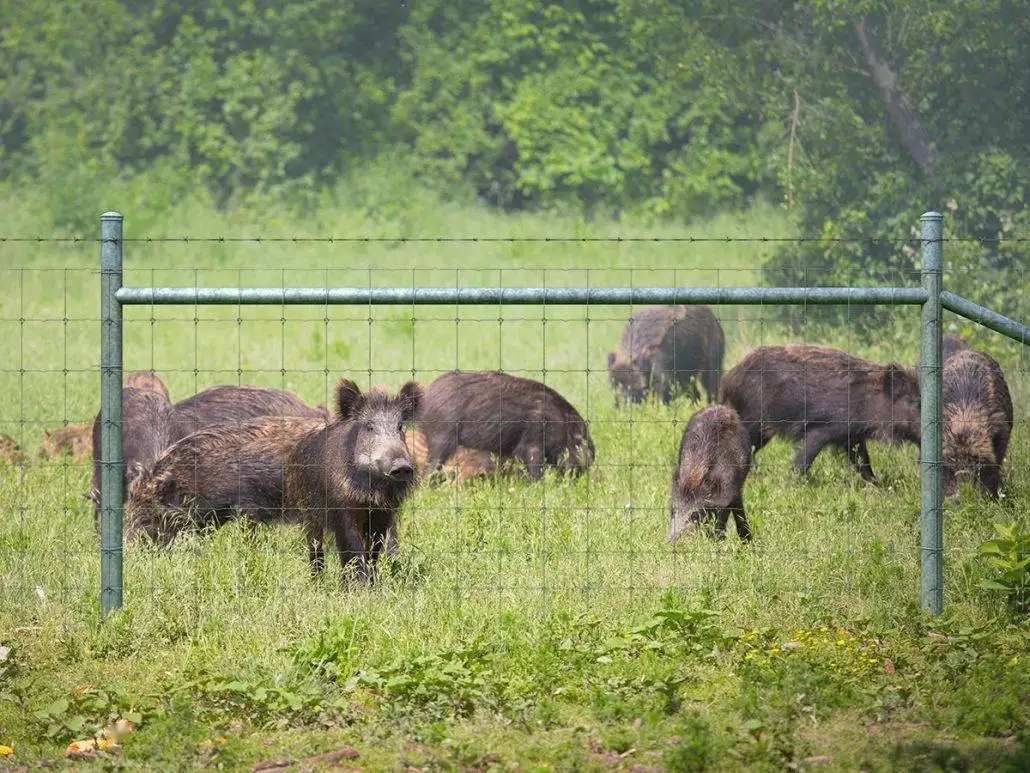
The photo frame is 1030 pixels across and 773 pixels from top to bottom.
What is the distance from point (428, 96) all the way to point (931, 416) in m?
21.7

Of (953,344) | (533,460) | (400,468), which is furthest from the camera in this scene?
(953,344)

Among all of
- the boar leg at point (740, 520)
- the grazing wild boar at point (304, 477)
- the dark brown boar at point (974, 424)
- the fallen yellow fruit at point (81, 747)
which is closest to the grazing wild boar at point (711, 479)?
the boar leg at point (740, 520)

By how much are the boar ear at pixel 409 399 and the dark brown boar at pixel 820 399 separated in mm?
3838

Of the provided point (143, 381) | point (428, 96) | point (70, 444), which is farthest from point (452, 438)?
point (428, 96)

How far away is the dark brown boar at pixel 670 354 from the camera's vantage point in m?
14.8

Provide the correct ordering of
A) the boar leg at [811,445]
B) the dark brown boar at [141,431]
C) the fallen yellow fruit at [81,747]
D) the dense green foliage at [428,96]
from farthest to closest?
1. the dense green foliage at [428,96]
2. the boar leg at [811,445]
3. the dark brown boar at [141,431]
4. the fallen yellow fruit at [81,747]

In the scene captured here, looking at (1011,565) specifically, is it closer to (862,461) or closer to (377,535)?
(377,535)

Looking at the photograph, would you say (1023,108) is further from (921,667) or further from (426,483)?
(921,667)

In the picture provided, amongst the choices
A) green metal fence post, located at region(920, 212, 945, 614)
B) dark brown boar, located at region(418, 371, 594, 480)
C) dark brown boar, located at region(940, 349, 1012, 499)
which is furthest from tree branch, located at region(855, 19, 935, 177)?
green metal fence post, located at region(920, 212, 945, 614)

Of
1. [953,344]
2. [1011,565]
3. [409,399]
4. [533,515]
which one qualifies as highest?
[953,344]

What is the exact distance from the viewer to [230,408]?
34.2 ft

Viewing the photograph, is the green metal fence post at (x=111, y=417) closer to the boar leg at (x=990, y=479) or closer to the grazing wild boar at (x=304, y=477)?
the grazing wild boar at (x=304, y=477)

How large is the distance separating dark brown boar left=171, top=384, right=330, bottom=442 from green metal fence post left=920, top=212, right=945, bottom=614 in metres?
4.65

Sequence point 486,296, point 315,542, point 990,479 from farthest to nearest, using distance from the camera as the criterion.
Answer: point 990,479
point 315,542
point 486,296
